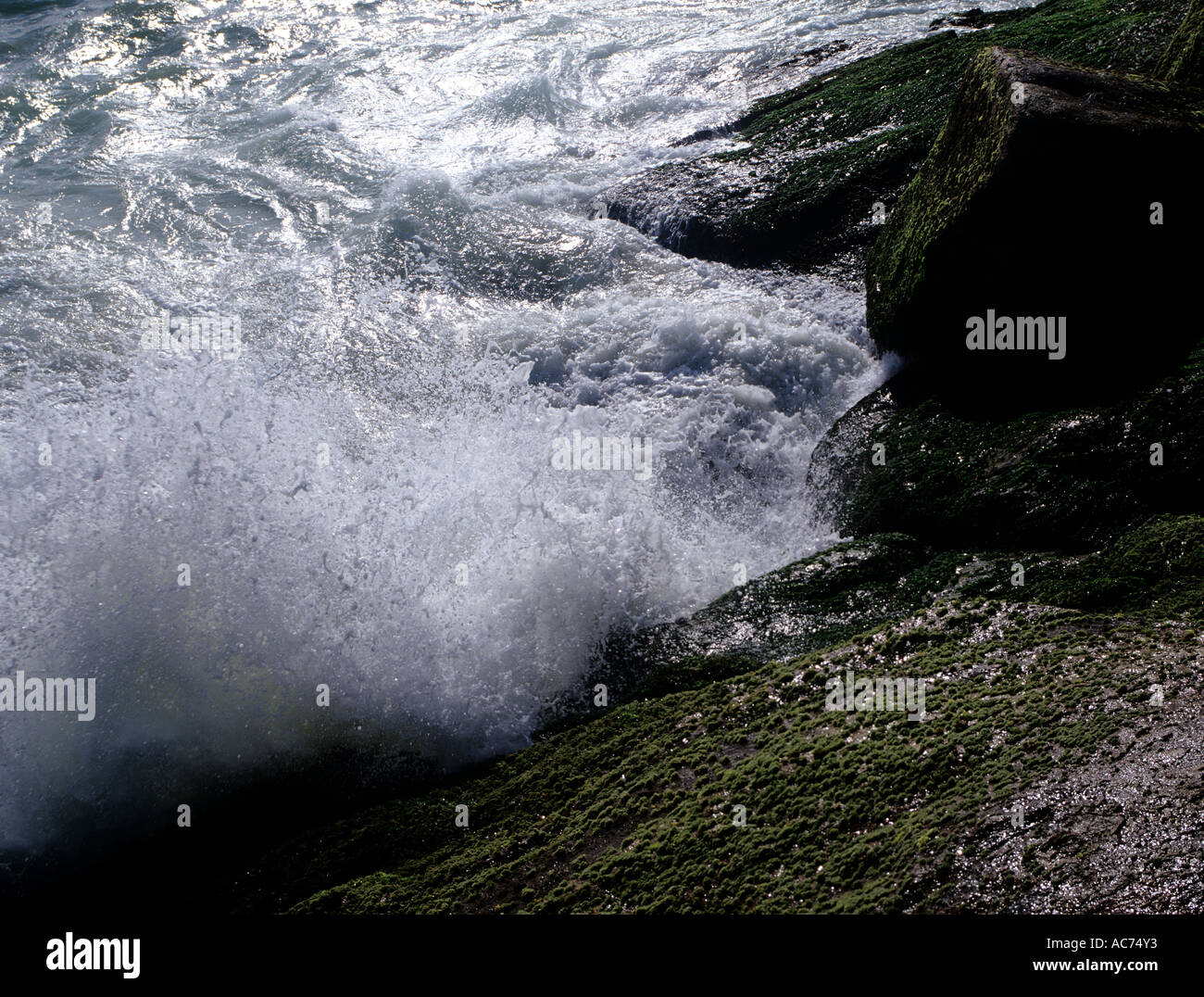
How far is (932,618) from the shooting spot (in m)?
5.44

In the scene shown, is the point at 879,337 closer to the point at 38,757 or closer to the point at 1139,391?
the point at 1139,391

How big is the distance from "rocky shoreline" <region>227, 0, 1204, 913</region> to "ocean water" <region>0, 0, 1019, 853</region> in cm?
62

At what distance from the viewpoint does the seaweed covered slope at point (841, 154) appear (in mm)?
9758

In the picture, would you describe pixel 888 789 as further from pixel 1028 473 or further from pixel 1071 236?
pixel 1071 236

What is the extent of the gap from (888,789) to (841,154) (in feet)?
26.5

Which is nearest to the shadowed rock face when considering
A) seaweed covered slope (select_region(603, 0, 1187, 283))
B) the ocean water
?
the ocean water

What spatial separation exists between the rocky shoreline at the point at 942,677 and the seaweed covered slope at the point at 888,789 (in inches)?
0.5

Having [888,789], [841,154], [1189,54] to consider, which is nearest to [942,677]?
[888,789]

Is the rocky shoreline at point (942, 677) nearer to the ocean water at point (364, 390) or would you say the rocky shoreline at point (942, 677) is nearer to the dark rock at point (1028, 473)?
the dark rock at point (1028, 473)

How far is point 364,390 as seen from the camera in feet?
29.9

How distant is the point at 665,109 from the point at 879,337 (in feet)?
21.5

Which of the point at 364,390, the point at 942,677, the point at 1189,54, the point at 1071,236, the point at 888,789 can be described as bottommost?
the point at 888,789

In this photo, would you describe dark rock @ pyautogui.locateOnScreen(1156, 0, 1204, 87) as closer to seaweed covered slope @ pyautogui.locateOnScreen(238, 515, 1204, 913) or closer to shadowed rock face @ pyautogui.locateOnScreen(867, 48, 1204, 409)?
shadowed rock face @ pyautogui.locateOnScreen(867, 48, 1204, 409)

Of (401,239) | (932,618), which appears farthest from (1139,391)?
(401,239)
